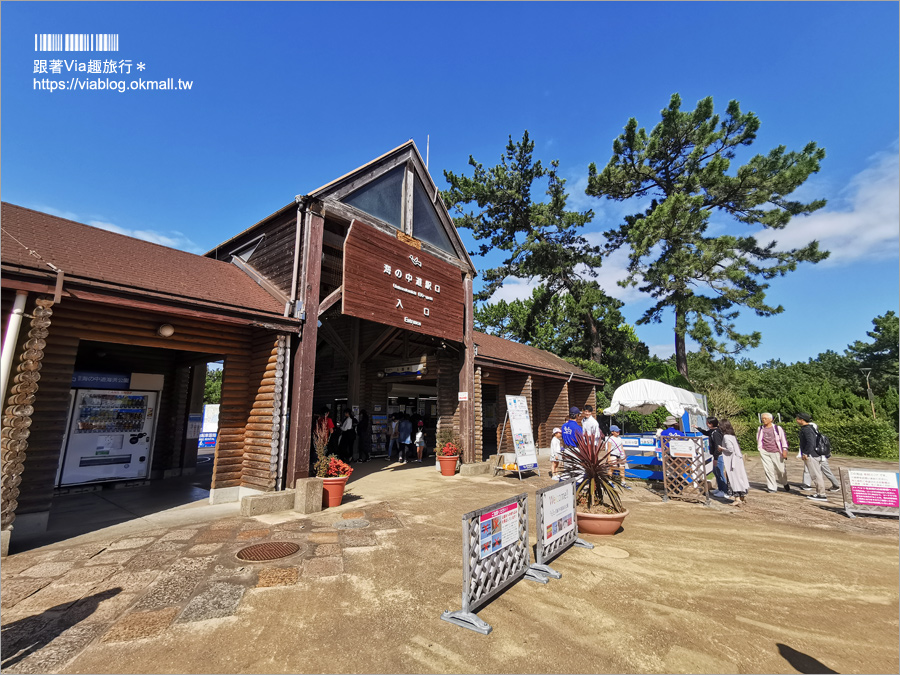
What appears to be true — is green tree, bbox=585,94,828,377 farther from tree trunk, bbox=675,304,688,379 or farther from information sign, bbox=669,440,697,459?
information sign, bbox=669,440,697,459

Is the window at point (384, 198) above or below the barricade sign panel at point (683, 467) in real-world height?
above

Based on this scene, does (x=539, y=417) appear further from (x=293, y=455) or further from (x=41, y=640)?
(x=41, y=640)

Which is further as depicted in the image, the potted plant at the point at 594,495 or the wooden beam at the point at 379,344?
the wooden beam at the point at 379,344

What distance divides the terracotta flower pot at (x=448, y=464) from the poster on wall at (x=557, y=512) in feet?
20.7

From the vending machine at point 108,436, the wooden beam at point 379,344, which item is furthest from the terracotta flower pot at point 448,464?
the vending machine at point 108,436

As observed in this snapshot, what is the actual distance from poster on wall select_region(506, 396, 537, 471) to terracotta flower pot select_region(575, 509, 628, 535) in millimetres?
5320

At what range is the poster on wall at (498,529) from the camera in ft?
12.1

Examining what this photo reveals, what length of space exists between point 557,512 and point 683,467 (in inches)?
220

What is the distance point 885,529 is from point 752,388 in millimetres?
33880

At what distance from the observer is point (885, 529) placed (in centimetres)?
650

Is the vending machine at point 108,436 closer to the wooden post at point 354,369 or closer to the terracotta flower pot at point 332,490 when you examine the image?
the terracotta flower pot at point 332,490

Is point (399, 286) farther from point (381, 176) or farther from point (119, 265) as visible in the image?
point (119, 265)

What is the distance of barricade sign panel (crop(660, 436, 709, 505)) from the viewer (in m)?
8.91

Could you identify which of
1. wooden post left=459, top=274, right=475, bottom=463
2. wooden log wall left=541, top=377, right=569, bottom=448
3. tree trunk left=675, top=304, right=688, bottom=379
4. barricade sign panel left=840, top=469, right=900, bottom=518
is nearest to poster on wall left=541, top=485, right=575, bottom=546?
barricade sign panel left=840, top=469, right=900, bottom=518
